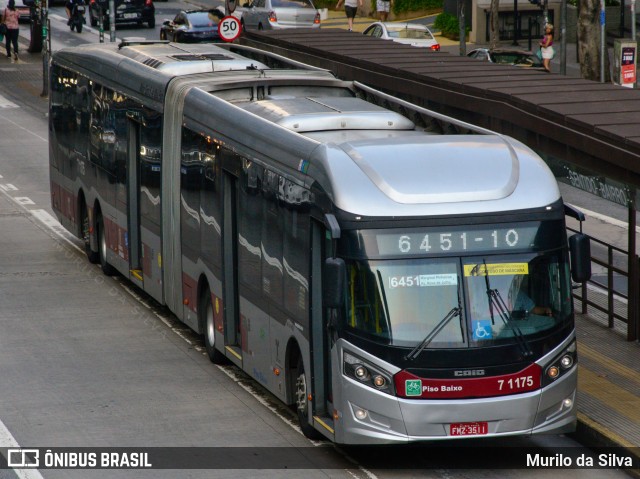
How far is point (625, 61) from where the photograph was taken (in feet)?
92.5

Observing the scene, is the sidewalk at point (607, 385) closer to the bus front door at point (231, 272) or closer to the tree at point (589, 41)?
the bus front door at point (231, 272)

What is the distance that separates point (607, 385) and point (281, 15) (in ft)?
120

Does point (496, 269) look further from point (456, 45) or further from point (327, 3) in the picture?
point (327, 3)

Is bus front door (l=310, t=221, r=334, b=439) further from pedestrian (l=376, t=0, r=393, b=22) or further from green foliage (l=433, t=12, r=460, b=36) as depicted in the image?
pedestrian (l=376, t=0, r=393, b=22)

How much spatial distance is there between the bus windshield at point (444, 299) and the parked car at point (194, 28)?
39119 mm

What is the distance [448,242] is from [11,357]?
263 inches

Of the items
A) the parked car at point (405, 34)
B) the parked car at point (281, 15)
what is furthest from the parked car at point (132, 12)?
the parked car at point (405, 34)

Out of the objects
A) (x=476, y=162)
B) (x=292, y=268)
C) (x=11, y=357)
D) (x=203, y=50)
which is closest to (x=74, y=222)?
(x=203, y=50)

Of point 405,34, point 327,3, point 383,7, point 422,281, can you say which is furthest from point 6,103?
point 422,281

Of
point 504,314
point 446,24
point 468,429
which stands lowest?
point 468,429

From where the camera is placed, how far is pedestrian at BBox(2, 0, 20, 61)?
47.2 metres

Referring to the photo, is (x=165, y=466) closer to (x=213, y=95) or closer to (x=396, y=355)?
(x=396, y=355)

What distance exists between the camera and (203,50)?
1986 centimetres

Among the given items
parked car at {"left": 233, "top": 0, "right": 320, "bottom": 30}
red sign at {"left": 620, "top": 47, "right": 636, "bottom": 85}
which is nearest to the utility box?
red sign at {"left": 620, "top": 47, "right": 636, "bottom": 85}
